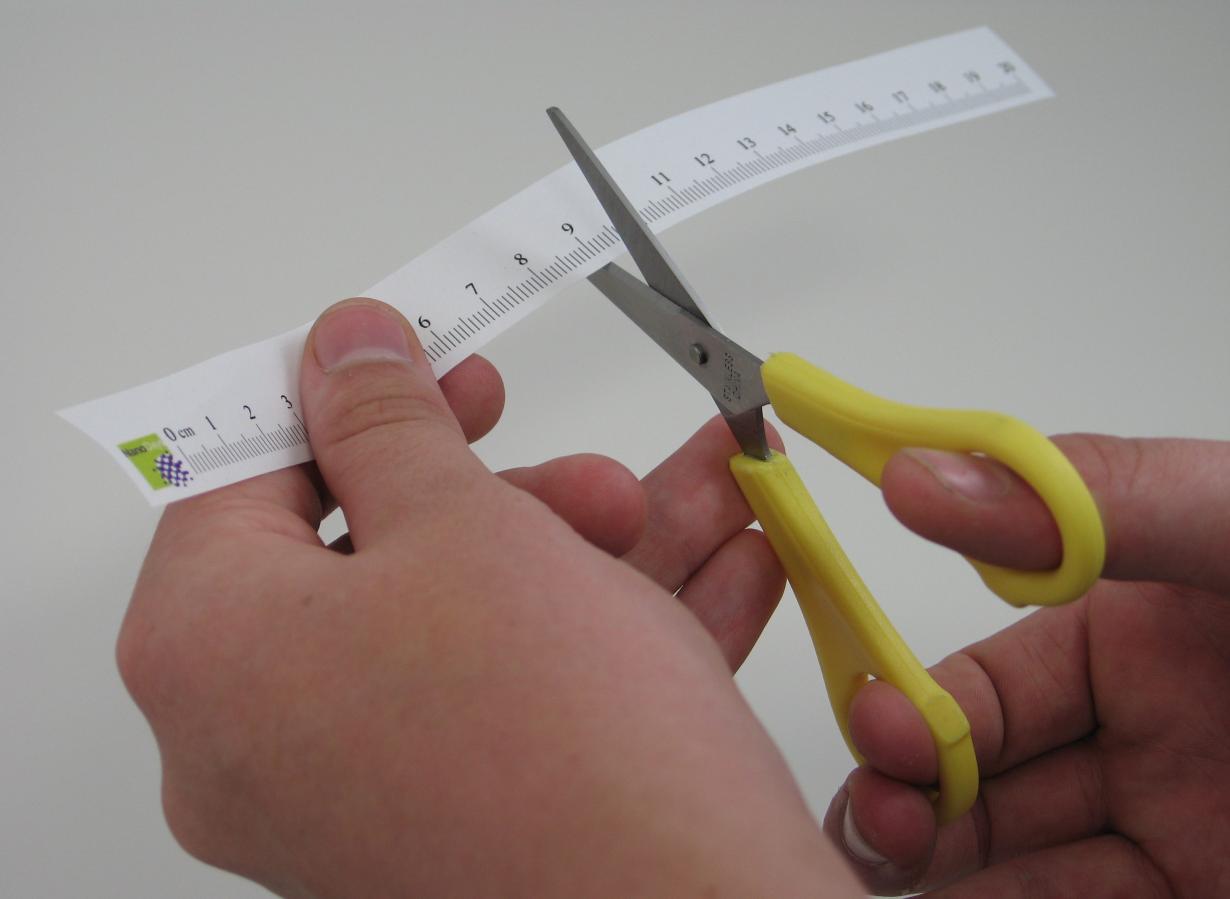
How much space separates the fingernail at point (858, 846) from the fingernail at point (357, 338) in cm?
60

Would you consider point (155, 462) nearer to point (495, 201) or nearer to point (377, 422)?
point (377, 422)

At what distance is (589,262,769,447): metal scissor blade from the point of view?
1003 millimetres

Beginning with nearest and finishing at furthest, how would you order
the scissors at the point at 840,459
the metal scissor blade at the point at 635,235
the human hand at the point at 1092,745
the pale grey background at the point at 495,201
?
the scissors at the point at 840,459
the human hand at the point at 1092,745
the metal scissor blade at the point at 635,235
the pale grey background at the point at 495,201

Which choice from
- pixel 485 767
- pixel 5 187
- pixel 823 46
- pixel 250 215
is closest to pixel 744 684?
pixel 485 767

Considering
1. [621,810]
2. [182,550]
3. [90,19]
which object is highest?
[90,19]

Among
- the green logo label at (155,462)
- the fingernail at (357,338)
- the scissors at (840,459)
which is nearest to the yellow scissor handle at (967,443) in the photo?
the scissors at (840,459)

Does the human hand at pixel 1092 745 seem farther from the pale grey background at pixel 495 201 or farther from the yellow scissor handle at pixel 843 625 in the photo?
Result: the pale grey background at pixel 495 201

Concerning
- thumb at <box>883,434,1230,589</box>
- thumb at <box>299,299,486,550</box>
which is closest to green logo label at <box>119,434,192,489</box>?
thumb at <box>299,299,486,550</box>

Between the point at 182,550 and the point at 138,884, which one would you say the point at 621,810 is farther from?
the point at 138,884

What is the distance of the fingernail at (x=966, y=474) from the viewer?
701 millimetres

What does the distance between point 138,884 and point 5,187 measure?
3.68 ft

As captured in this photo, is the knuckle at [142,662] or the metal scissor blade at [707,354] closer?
the knuckle at [142,662]

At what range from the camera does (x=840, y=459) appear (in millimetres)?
858

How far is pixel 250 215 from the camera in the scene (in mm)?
1720
